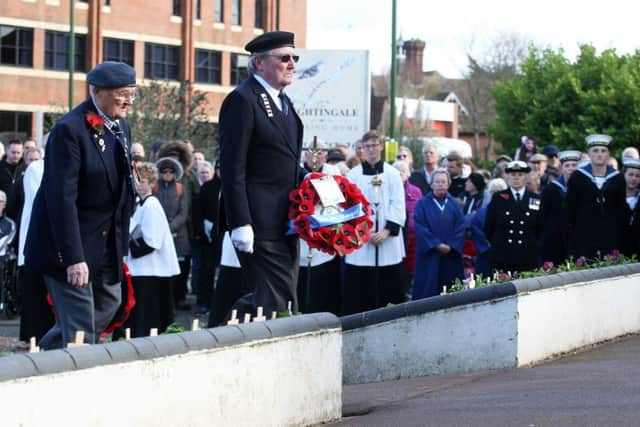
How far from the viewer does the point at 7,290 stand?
18078 millimetres

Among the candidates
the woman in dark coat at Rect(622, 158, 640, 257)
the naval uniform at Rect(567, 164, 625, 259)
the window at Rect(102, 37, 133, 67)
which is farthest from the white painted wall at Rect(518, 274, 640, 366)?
the window at Rect(102, 37, 133, 67)

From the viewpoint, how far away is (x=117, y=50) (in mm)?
59844

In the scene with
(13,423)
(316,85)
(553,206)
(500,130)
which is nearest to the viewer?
(13,423)

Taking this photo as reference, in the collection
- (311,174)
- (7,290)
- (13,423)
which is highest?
(311,174)

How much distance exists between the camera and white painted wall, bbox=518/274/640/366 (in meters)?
10.4

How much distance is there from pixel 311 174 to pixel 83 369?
3067 mm

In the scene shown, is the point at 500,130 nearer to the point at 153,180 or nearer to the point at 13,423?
the point at 153,180

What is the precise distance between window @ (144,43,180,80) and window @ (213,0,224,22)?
10.6ft

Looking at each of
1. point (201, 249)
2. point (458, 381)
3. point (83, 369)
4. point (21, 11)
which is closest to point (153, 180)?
point (458, 381)

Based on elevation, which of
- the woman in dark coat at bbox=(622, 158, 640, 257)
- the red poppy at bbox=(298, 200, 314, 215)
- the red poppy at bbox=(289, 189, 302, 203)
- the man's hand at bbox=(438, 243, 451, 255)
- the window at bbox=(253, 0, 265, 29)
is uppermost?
the window at bbox=(253, 0, 265, 29)

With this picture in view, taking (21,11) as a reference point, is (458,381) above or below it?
below

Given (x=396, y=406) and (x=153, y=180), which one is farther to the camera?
(x=153, y=180)

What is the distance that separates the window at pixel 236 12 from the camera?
66.1 meters

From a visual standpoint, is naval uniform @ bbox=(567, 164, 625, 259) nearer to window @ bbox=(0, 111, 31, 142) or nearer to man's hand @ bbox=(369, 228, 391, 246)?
man's hand @ bbox=(369, 228, 391, 246)
